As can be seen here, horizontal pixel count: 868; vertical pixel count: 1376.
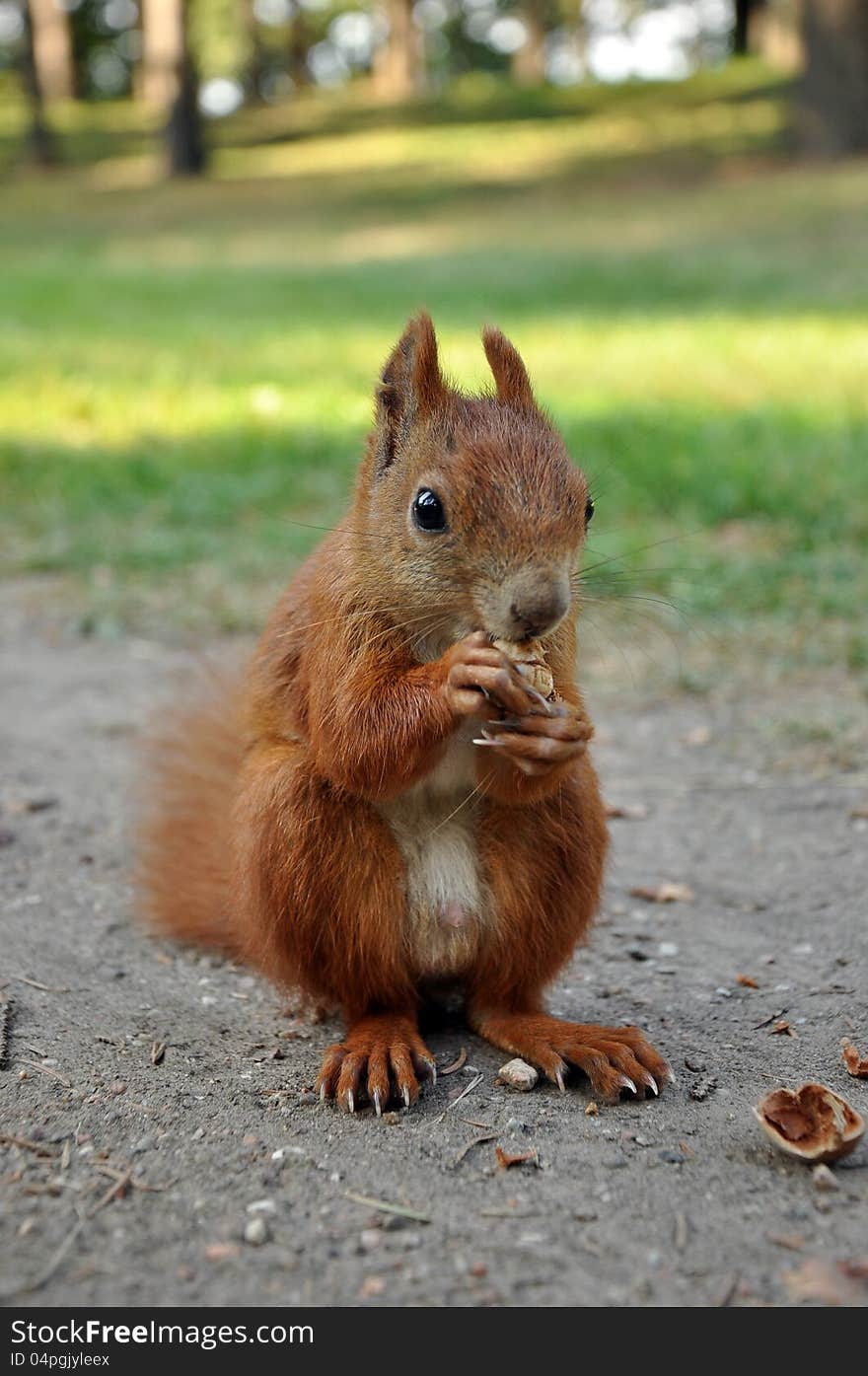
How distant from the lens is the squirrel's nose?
1854mm

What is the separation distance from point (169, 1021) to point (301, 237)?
1486 centimetres

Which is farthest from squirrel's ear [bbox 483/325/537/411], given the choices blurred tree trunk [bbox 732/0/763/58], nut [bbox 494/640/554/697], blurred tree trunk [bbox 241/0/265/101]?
blurred tree trunk [bbox 241/0/265/101]

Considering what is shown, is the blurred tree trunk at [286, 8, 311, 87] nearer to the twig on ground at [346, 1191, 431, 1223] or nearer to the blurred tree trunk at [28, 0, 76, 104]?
the blurred tree trunk at [28, 0, 76, 104]

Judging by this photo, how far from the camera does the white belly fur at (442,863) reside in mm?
2127

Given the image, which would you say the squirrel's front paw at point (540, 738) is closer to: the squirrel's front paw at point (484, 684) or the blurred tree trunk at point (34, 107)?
the squirrel's front paw at point (484, 684)

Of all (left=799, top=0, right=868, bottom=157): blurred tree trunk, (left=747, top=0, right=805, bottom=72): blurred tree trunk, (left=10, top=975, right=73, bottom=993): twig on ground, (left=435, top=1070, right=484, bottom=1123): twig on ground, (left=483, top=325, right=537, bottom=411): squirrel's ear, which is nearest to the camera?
(left=435, top=1070, right=484, bottom=1123): twig on ground

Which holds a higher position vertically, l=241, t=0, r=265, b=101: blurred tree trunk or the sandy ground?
l=241, t=0, r=265, b=101: blurred tree trunk

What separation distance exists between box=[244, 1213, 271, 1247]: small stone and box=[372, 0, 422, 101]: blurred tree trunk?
2978 centimetres

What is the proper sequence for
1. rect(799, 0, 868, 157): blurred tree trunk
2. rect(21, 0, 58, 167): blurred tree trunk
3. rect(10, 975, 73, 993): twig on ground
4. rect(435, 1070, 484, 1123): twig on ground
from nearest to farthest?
rect(435, 1070, 484, 1123): twig on ground, rect(10, 975, 73, 993): twig on ground, rect(799, 0, 868, 157): blurred tree trunk, rect(21, 0, 58, 167): blurred tree trunk

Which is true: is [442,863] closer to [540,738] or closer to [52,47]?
[540,738]

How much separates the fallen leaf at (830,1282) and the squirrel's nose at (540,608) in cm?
79

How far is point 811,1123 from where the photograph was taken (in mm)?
1849

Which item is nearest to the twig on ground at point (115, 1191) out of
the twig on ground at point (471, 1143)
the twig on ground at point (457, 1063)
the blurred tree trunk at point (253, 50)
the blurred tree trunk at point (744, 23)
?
the twig on ground at point (471, 1143)

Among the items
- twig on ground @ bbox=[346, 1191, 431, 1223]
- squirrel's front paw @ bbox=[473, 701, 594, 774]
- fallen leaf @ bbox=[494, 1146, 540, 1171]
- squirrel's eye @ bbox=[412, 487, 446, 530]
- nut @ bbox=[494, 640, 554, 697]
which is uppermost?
squirrel's eye @ bbox=[412, 487, 446, 530]
